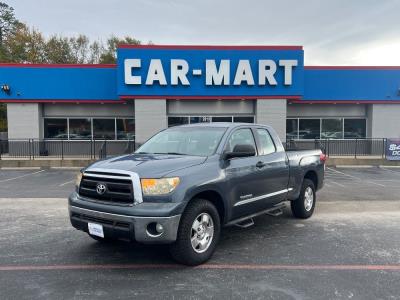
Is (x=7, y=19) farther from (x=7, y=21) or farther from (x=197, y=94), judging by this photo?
(x=197, y=94)

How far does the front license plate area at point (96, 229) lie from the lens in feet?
14.8

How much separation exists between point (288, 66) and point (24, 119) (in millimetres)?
15223

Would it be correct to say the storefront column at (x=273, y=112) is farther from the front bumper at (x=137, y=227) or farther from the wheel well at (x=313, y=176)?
the front bumper at (x=137, y=227)

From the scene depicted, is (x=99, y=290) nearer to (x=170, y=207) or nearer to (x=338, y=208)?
(x=170, y=207)

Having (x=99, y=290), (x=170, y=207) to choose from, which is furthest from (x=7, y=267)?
(x=170, y=207)

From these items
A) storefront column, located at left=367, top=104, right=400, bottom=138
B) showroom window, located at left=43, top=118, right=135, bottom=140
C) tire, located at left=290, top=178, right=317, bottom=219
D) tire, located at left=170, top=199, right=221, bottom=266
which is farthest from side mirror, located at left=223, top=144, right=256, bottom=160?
storefront column, located at left=367, top=104, right=400, bottom=138

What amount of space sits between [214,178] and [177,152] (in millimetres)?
878

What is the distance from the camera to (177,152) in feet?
18.1

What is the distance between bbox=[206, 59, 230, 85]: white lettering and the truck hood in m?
Answer: 15.4

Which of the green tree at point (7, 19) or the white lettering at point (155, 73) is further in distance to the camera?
the green tree at point (7, 19)

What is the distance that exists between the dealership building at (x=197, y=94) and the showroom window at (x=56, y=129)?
56 millimetres

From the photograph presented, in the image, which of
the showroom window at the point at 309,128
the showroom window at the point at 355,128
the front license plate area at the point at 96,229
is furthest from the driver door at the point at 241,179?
the showroom window at the point at 355,128

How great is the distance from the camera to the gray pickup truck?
4.36 metres

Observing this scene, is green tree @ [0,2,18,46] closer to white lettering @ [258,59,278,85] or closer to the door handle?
white lettering @ [258,59,278,85]
